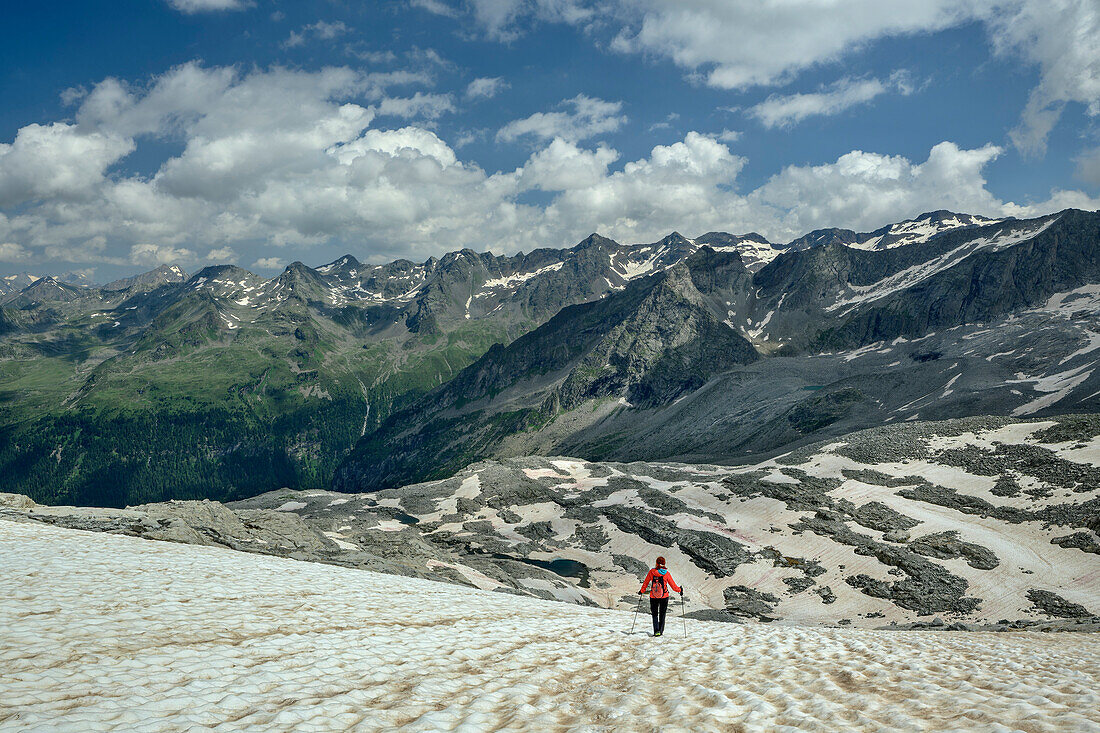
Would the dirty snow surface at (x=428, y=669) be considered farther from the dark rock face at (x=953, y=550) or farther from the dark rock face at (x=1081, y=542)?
the dark rock face at (x=1081, y=542)

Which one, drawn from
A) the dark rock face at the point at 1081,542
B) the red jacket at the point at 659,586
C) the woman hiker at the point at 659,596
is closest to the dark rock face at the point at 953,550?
the dark rock face at the point at 1081,542

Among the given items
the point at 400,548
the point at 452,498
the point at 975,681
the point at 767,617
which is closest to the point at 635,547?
the point at 767,617

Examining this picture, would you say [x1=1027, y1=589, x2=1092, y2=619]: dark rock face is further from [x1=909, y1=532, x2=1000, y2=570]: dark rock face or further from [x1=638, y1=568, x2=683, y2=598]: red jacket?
[x1=638, y1=568, x2=683, y2=598]: red jacket

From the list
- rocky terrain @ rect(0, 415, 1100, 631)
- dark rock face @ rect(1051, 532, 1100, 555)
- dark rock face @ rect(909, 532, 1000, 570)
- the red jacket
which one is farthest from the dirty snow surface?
dark rock face @ rect(1051, 532, 1100, 555)

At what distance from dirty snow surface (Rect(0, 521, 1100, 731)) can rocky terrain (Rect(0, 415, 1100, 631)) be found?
17.8 metres

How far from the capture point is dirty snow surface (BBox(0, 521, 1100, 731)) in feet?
31.7

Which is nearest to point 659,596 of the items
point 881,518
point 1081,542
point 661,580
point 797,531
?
point 661,580

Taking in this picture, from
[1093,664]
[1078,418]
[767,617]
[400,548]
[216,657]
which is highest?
[1078,418]

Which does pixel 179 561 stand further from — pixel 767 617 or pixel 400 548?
pixel 767 617

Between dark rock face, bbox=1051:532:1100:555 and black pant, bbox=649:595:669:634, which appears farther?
dark rock face, bbox=1051:532:1100:555

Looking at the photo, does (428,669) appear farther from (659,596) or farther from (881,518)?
(881,518)

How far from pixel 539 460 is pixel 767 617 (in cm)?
7684

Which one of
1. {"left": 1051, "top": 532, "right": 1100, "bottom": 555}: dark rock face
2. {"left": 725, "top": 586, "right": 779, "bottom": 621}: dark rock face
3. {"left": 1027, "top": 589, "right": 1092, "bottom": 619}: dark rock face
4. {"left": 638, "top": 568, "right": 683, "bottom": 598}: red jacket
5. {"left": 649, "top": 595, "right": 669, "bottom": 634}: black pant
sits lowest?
{"left": 725, "top": 586, "right": 779, "bottom": 621}: dark rock face

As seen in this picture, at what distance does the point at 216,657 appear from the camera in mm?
12711
